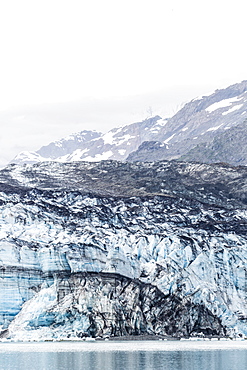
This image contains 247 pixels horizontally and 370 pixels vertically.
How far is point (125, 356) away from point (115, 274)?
3179 centimetres

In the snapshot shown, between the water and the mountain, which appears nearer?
the water

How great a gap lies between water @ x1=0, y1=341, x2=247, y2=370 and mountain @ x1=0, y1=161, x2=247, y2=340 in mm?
3704

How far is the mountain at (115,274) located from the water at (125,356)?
3.70 meters

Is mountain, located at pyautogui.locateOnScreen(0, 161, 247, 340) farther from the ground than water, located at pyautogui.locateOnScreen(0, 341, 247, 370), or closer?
farther from the ground

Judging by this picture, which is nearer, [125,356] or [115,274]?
[125,356]

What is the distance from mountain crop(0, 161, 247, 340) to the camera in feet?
375

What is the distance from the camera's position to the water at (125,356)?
8081 cm

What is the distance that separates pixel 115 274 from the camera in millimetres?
122375

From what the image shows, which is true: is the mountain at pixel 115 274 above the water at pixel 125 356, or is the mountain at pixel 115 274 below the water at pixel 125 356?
above

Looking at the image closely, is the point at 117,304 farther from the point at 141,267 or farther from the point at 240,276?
the point at 240,276

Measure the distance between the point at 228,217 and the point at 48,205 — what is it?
3963 centimetres

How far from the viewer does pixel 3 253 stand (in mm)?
122688

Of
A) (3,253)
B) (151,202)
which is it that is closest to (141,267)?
(3,253)

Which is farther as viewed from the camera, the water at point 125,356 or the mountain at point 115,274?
the mountain at point 115,274
